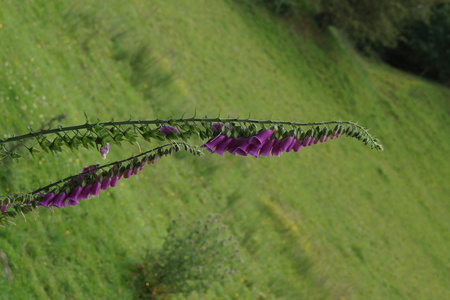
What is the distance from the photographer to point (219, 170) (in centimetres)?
1353

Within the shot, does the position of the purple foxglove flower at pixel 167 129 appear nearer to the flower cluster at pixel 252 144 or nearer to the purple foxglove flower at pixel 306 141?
the flower cluster at pixel 252 144

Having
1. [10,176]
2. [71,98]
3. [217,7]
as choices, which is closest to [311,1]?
[217,7]

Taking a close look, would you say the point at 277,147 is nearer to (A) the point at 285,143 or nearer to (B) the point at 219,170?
(A) the point at 285,143

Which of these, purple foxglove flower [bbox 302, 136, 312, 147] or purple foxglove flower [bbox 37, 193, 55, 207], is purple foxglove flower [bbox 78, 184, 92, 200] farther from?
purple foxglove flower [bbox 302, 136, 312, 147]

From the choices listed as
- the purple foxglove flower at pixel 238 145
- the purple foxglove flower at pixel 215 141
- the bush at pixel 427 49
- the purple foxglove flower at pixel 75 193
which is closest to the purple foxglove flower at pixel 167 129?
the purple foxglove flower at pixel 215 141

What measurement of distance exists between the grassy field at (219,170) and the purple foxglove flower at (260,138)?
39.0 inches

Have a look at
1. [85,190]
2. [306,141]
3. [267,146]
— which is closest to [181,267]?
[85,190]

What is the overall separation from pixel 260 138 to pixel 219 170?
10.7 m

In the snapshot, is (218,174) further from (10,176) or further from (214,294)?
(10,176)

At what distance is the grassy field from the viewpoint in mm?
7801

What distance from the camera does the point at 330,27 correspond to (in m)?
31.9

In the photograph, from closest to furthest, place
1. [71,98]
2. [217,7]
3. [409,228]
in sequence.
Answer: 1. [71,98]
2. [409,228]
3. [217,7]

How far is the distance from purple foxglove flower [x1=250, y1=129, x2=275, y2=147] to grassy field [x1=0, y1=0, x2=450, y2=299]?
3.25 ft

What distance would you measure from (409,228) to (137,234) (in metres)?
16.1
